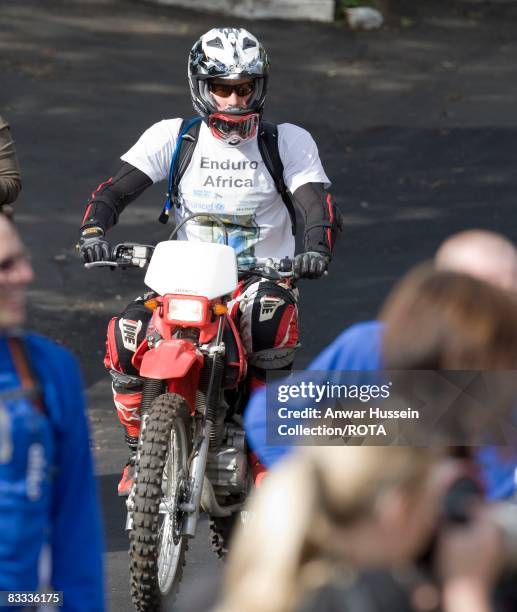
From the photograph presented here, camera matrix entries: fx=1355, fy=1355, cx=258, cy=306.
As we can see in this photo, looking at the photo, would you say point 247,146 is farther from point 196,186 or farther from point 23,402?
point 23,402

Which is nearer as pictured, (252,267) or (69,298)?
(252,267)

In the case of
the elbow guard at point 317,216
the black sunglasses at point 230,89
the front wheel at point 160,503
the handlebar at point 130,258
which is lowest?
the front wheel at point 160,503

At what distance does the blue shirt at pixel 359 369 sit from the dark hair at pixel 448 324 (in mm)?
193

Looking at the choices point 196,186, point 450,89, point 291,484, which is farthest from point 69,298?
point 291,484

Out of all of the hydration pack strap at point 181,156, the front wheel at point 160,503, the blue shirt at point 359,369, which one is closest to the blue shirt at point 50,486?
the blue shirt at point 359,369

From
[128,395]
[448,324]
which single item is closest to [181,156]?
[128,395]

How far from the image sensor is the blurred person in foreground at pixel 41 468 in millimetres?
3119

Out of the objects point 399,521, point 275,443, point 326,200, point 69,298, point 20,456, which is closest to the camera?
point 399,521

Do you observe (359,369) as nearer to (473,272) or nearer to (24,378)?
(473,272)

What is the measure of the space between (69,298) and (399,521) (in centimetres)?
763

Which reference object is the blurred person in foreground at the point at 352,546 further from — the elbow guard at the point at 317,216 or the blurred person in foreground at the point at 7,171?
the blurred person in foreground at the point at 7,171

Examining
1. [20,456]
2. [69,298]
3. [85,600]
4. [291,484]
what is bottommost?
[69,298]

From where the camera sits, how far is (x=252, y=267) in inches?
233

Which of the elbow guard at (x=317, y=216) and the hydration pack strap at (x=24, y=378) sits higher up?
the hydration pack strap at (x=24, y=378)
